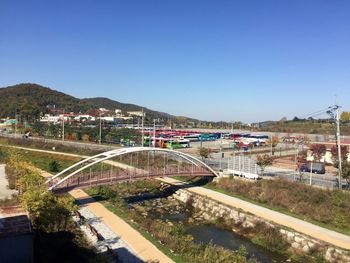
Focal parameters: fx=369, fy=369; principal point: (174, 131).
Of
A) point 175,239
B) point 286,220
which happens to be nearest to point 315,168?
point 286,220

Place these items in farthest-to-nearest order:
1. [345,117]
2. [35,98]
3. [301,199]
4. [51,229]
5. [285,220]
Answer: [35,98], [345,117], [301,199], [285,220], [51,229]

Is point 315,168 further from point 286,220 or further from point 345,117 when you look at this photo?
point 345,117

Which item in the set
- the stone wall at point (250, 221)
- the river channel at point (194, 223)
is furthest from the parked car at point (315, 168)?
the river channel at point (194, 223)

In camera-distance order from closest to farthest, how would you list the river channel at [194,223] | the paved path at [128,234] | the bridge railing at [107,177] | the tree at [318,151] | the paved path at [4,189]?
the paved path at [128,234] → the river channel at [194,223] → the bridge railing at [107,177] → the paved path at [4,189] → the tree at [318,151]

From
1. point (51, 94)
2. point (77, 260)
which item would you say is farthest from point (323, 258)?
point (51, 94)

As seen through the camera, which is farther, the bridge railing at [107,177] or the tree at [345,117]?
the tree at [345,117]

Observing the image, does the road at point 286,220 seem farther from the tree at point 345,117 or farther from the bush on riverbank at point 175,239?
the tree at point 345,117

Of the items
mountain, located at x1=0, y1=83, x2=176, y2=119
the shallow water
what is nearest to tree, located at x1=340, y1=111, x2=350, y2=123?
the shallow water
